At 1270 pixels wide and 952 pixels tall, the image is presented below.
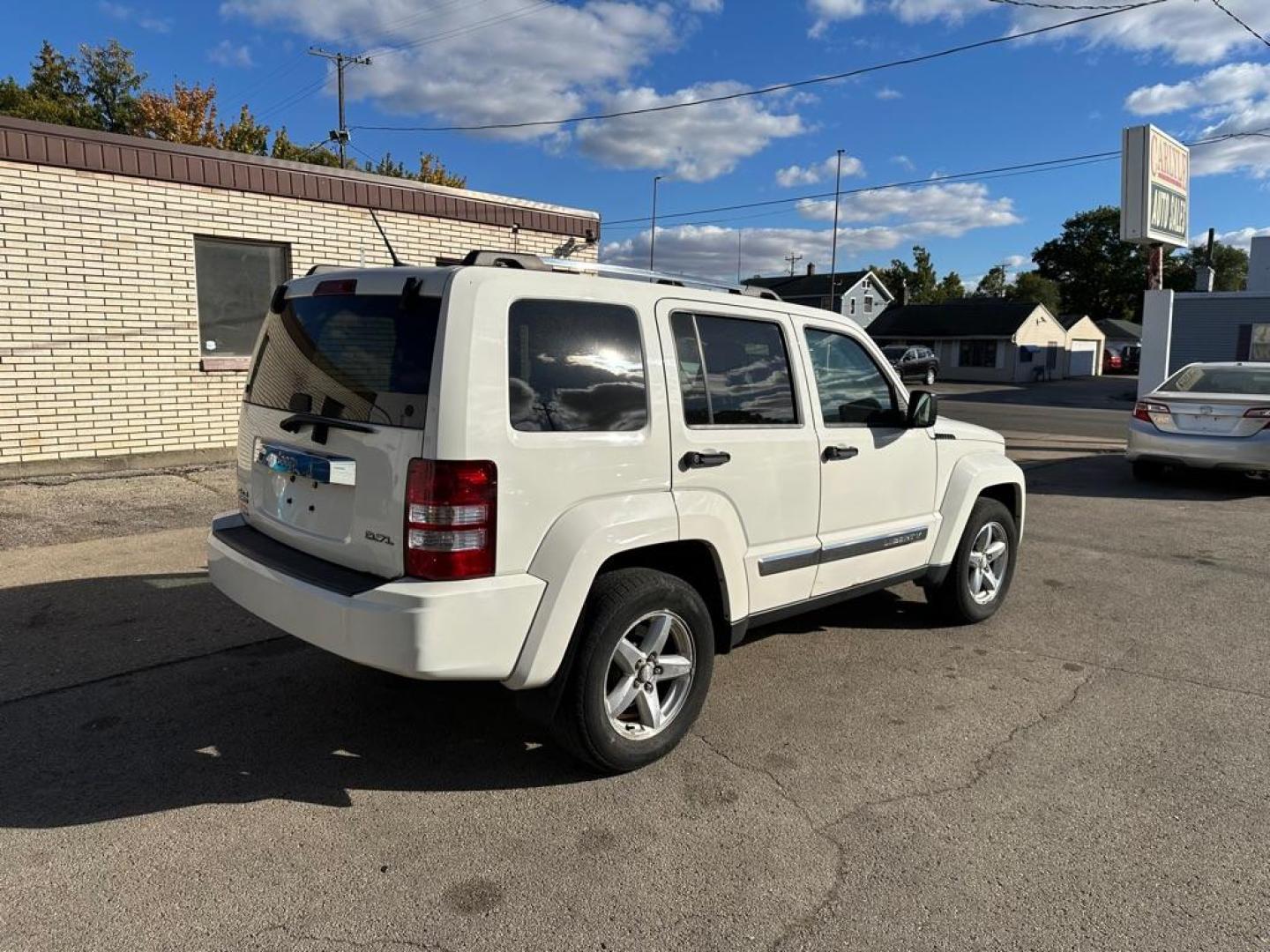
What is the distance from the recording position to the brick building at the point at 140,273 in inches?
323

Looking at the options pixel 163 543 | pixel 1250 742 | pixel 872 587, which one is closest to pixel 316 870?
pixel 872 587

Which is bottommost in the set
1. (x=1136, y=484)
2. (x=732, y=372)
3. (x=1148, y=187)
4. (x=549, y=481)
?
(x=1136, y=484)

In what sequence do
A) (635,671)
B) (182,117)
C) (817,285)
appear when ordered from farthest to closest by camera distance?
1. (817,285)
2. (182,117)
3. (635,671)

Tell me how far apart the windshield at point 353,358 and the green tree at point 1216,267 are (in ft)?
294

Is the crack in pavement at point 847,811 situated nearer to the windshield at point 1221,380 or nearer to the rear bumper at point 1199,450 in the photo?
the rear bumper at point 1199,450

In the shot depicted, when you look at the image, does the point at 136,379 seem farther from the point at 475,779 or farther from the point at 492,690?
the point at 475,779

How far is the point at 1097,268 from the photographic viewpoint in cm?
8794

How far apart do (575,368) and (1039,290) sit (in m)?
95.4

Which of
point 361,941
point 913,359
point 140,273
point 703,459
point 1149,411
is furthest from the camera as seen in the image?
point 913,359

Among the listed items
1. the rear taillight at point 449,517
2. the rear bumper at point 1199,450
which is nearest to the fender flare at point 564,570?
the rear taillight at point 449,517

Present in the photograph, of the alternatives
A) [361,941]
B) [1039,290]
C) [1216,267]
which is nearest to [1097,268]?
[1039,290]

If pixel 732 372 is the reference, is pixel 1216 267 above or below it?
above

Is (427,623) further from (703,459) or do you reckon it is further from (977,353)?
(977,353)

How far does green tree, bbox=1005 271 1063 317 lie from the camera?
86.9 metres
